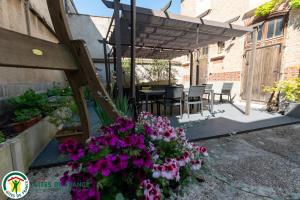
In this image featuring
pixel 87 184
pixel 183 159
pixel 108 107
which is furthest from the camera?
pixel 108 107

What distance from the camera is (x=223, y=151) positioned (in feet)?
7.07

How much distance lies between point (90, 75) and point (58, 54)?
230 mm

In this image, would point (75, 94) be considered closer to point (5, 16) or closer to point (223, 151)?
point (223, 151)

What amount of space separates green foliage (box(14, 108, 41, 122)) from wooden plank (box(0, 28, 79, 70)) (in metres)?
1.46

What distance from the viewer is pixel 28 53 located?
2.47ft

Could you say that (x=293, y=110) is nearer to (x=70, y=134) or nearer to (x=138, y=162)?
(x=138, y=162)

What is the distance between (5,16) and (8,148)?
7.23 feet

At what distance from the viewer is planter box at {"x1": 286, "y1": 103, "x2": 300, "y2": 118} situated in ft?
12.3

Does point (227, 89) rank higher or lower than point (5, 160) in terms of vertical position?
higher

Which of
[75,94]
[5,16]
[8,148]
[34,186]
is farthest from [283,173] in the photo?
[5,16]

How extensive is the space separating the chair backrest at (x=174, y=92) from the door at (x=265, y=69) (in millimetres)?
3251

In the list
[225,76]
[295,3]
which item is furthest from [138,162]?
[225,76]

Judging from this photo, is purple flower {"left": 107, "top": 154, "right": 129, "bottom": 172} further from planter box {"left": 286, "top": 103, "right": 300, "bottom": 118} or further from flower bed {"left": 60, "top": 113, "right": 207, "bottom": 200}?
planter box {"left": 286, "top": 103, "right": 300, "bottom": 118}

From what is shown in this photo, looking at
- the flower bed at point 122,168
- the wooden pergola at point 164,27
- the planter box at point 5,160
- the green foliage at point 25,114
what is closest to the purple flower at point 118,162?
the flower bed at point 122,168
